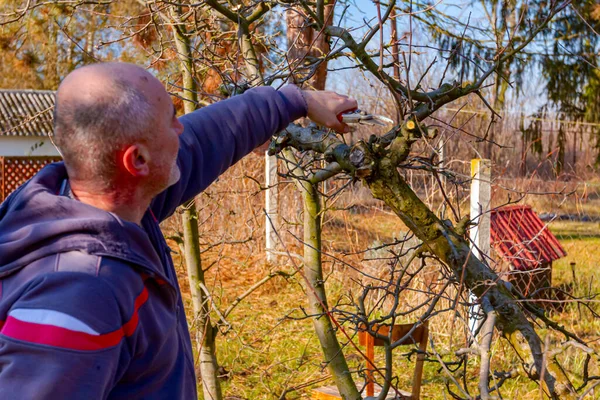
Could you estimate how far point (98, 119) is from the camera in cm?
119

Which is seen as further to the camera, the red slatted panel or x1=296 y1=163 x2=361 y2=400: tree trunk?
the red slatted panel

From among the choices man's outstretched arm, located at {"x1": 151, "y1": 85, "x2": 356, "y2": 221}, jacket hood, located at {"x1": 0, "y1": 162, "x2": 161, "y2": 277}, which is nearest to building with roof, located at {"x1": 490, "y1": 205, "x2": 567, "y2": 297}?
man's outstretched arm, located at {"x1": 151, "y1": 85, "x2": 356, "y2": 221}

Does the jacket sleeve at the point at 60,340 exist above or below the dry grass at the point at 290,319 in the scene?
above

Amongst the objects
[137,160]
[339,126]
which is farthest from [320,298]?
[137,160]

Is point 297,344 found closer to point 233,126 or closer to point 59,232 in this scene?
point 233,126

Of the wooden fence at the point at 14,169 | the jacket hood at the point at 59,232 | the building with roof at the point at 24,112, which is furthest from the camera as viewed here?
the building with roof at the point at 24,112

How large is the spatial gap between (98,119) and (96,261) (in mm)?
257

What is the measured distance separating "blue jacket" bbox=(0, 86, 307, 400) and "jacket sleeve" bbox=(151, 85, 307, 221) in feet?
1.17

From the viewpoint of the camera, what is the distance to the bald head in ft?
3.91

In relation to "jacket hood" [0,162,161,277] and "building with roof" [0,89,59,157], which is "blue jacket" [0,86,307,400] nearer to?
"jacket hood" [0,162,161,277]

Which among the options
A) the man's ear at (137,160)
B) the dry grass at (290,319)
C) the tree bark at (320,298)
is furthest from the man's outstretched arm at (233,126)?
the tree bark at (320,298)

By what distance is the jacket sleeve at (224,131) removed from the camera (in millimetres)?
1759

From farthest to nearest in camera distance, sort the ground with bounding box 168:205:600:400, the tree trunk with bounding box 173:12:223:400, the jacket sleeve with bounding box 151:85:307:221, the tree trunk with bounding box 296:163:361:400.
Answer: the ground with bounding box 168:205:600:400, the tree trunk with bounding box 173:12:223:400, the tree trunk with bounding box 296:163:361:400, the jacket sleeve with bounding box 151:85:307:221

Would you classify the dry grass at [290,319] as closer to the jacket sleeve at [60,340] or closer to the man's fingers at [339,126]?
the man's fingers at [339,126]
